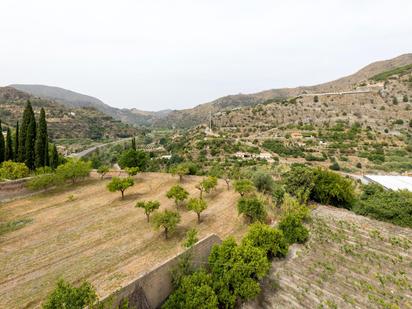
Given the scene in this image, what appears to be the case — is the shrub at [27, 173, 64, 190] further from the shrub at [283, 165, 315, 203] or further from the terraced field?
the shrub at [283, 165, 315, 203]

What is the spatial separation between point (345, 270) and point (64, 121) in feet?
415

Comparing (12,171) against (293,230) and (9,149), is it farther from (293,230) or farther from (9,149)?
(293,230)

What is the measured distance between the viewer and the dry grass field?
12820 mm

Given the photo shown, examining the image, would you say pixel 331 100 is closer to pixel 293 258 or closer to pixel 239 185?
pixel 239 185

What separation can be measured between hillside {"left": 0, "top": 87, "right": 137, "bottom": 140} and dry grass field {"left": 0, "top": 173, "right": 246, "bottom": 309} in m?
90.4

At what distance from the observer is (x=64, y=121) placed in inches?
4400

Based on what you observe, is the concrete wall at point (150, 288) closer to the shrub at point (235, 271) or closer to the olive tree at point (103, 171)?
the shrub at point (235, 271)

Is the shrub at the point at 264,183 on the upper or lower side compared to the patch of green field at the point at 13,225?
lower

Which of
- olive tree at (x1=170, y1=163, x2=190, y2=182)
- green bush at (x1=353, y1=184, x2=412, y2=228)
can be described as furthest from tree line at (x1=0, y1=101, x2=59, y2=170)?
green bush at (x1=353, y1=184, x2=412, y2=228)

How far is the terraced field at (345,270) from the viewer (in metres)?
10.2

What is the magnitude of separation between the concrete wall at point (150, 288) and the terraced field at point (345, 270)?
372 cm

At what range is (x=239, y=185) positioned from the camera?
76.0 ft

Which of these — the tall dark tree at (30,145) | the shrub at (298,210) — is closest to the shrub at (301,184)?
the shrub at (298,210)

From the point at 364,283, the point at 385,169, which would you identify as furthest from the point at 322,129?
the point at 364,283
